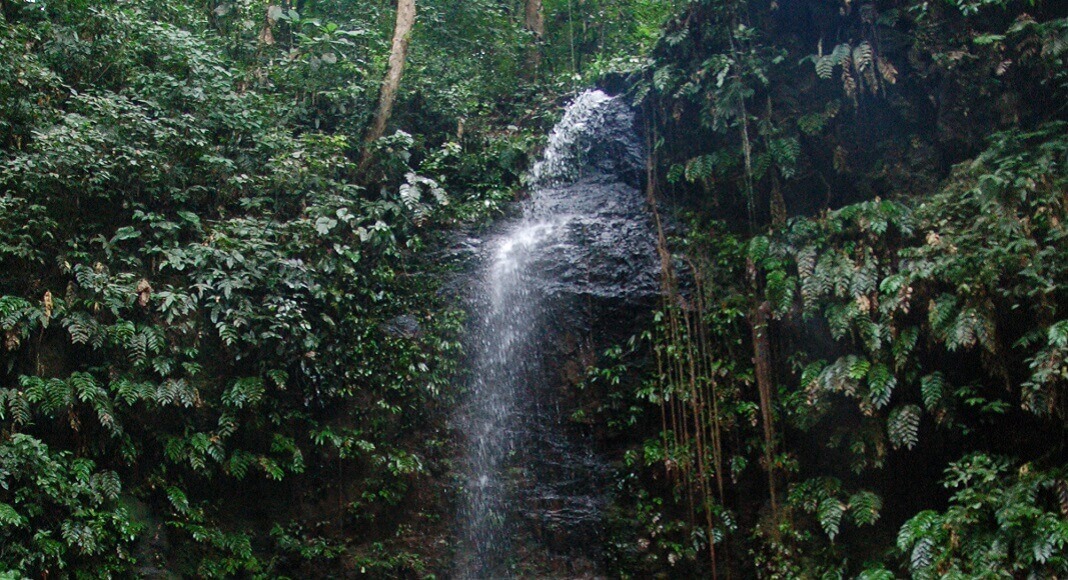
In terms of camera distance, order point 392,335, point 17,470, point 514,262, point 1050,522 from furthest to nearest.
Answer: point 514,262
point 392,335
point 17,470
point 1050,522

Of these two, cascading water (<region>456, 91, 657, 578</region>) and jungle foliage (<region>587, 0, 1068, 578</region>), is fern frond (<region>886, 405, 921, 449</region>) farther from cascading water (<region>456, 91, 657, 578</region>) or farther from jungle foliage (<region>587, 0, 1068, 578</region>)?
cascading water (<region>456, 91, 657, 578</region>)

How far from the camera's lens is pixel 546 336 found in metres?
8.77

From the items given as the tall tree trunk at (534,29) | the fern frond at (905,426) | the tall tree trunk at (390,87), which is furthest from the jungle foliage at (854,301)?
the tall tree trunk at (534,29)

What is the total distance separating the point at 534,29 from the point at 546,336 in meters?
7.11

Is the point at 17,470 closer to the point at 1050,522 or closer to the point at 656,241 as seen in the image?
the point at 656,241

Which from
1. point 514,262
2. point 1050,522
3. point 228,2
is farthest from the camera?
point 228,2

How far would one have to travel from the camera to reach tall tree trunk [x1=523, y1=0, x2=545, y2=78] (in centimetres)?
1310

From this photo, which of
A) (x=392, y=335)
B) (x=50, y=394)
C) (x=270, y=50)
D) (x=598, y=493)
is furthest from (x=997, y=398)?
(x=270, y=50)

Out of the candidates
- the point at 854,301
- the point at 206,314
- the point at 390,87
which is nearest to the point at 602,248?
the point at 854,301

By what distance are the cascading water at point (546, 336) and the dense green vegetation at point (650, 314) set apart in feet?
1.05

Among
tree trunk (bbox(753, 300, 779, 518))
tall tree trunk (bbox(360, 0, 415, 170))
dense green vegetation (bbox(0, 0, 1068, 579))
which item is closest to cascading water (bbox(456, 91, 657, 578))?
dense green vegetation (bbox(0, 0, 1068, 579))

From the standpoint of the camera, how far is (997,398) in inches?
258

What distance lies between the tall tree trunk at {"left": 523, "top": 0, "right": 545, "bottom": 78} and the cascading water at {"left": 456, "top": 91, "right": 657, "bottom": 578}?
9.12 feet

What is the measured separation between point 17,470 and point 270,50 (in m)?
6.34
